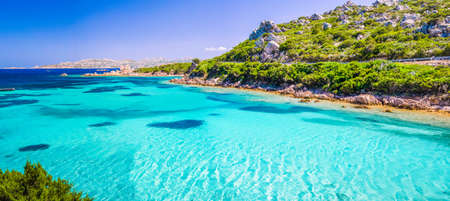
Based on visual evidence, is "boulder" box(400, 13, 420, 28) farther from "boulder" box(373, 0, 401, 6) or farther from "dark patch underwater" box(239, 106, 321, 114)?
"dark patch underwater" box(239, 106, 321, 114)

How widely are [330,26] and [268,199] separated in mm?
85668

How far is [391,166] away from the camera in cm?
1223

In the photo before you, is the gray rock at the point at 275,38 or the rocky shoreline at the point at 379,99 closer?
the rocky shoreline at the point at 379,99

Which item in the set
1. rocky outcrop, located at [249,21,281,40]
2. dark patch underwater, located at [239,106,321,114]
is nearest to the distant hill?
rocky outcrop, located at [249,21,281,40]

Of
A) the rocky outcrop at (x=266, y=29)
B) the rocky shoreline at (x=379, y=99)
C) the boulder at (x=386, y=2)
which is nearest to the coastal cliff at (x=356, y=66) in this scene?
the rocky shoreline at (x=379, y=99)

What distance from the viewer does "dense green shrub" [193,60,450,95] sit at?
27864 millimetres

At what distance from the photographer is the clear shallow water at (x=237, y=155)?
33.1 feet

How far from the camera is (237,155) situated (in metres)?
14.0

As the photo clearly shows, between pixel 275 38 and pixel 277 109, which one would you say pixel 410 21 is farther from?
pixel 277 109

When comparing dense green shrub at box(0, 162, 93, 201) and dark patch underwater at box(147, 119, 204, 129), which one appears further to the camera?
dark patch underwater at box(147, 119, 204, 129)

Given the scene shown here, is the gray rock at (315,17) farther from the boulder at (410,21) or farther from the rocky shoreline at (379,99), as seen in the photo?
the rocky shoreline at (379,99)

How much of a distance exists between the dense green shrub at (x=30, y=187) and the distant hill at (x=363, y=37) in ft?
169

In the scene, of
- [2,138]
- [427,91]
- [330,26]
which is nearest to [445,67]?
[427,91]

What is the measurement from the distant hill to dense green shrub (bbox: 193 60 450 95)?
10640 millimetres
